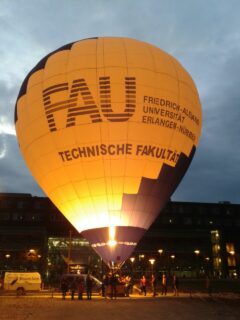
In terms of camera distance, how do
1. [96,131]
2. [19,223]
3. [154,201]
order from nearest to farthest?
1. [96,131]
2. [154,201]
3. [19,223]

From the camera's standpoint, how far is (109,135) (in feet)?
81.8

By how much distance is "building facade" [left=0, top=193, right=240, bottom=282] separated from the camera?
87.5 m

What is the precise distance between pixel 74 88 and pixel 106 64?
2587 mm

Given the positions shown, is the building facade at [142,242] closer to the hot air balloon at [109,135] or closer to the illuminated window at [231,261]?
the illuminated window at [231,261]

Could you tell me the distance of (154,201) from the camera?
87.2 ft

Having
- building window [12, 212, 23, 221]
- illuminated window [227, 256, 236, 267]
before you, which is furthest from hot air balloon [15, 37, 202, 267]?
illuminated window [227, 256, 236, 267]

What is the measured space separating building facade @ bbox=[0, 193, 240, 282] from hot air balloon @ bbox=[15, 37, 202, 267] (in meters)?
60.1

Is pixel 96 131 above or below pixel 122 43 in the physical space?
below

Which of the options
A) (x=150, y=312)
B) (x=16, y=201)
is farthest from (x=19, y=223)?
(x=150, y=312)

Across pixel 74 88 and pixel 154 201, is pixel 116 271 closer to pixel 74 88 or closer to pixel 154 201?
pixel 154 201

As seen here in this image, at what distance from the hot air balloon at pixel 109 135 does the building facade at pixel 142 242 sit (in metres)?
60.1

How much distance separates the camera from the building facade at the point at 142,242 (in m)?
87.5

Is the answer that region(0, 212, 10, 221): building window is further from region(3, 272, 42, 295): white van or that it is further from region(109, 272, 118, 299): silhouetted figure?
region(109, 272, 118, 299): silhouetted figure

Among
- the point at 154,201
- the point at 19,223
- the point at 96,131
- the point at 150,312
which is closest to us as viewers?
the point at 150,312
